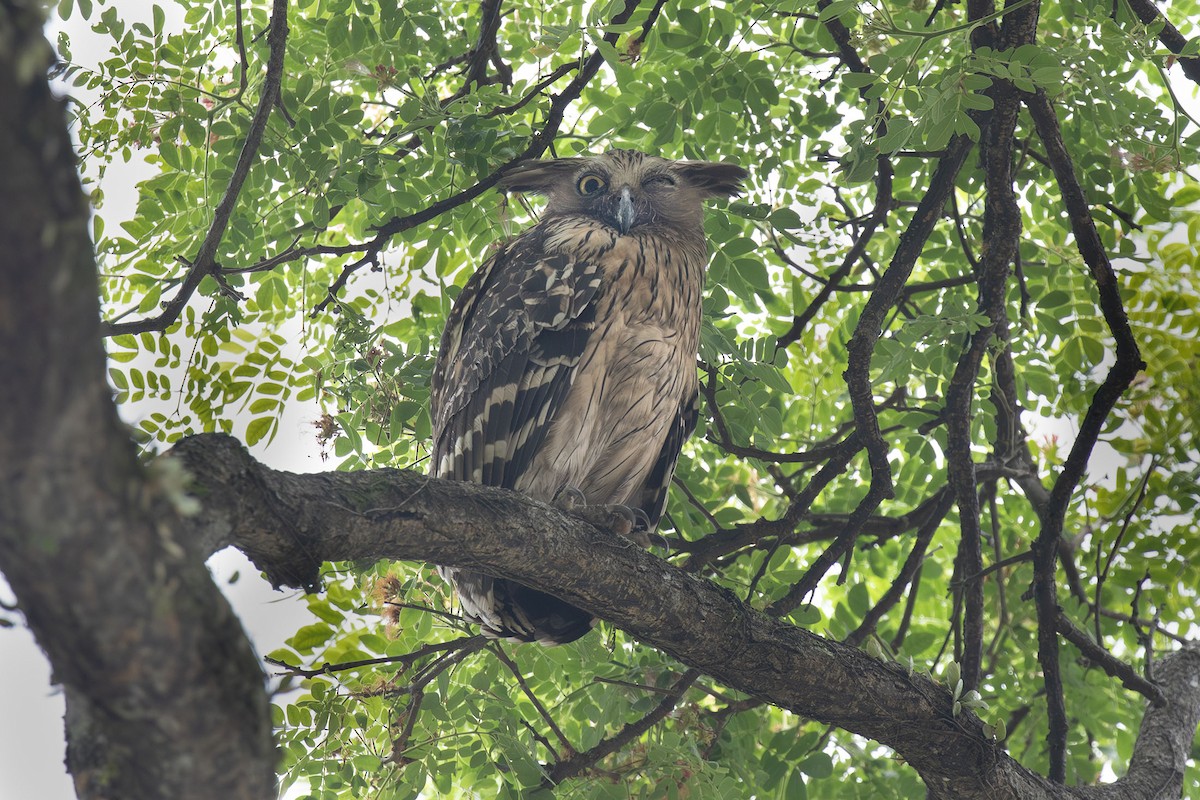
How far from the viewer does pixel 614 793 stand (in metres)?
3.30

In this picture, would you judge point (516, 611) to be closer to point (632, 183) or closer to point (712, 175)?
point (632, 183)

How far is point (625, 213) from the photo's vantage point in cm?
370

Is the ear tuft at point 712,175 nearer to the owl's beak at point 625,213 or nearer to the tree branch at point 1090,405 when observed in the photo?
the owl's beak at point 625,213

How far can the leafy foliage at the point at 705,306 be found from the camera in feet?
11.0

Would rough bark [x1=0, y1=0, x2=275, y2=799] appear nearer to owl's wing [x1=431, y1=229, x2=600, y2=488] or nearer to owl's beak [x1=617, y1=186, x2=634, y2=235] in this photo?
owl's wing [x1=431, y1=229, x2=600, y2=488]

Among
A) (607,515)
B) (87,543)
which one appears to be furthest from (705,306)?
(87,543)

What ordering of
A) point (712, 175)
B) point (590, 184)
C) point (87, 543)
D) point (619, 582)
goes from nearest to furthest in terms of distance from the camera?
point (87, 543) < point (619, 582) < point (590, 184) < point (712, 175)

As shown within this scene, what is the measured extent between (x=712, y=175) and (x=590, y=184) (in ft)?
1.66

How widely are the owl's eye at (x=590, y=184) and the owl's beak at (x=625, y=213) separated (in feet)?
0.53

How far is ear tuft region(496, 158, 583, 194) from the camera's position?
389 cm

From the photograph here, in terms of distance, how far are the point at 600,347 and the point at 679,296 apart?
387 millimetres

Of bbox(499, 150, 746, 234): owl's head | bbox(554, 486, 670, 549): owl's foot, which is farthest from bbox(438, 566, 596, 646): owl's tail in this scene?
bbox(499, 150, 746, 234): owl's head

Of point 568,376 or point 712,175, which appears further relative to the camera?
point 712,175

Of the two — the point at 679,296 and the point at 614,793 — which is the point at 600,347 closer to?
the point at 679,296
